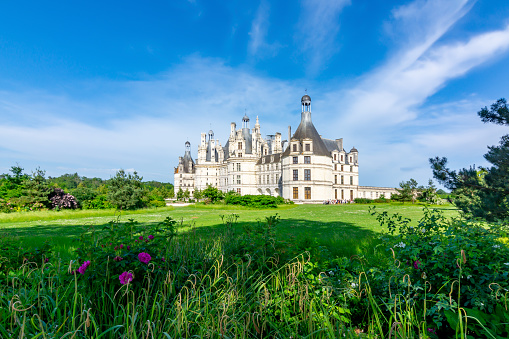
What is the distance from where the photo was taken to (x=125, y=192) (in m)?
24.1

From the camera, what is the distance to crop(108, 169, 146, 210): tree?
78.3 ft

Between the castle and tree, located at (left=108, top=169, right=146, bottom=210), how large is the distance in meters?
25.8

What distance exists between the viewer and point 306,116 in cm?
4703

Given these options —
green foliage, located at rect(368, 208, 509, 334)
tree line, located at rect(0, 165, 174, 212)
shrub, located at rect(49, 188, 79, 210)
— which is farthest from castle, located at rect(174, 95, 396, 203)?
green foliage, located at rect(368, 208, 509, 334)

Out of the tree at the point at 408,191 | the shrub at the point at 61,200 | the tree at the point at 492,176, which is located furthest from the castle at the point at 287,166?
the tree at the point at 492,176

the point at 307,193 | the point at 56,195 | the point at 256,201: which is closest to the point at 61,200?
the point at 56,195

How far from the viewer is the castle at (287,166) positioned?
4505 cm

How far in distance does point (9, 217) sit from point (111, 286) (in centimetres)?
1843

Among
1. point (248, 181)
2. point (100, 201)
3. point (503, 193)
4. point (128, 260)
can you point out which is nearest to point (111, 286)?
point (128, 260)

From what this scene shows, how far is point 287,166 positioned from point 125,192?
27.3 meters

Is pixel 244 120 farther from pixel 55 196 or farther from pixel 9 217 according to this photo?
pixel 9 217

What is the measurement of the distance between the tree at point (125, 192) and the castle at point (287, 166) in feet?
84.6

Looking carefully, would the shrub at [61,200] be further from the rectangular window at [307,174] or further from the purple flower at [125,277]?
the rectangular window at [307,174]

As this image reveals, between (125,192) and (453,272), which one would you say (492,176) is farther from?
(125,192)
